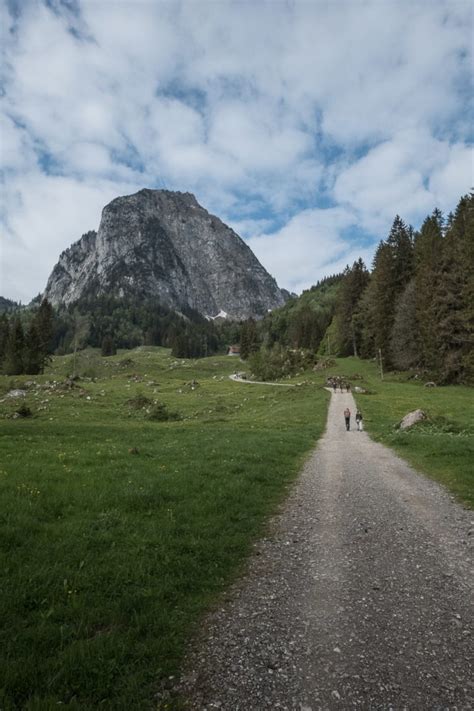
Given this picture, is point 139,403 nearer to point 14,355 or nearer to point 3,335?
point 14,355

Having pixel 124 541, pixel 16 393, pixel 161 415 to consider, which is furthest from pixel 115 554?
pixel 16 393

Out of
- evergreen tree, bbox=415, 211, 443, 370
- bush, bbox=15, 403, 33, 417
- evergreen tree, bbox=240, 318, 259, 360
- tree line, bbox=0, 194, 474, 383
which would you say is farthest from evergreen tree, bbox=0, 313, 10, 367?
evergreen tree, bbox=415, 211, 443, 370

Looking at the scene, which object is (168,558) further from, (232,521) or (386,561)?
(386,561)

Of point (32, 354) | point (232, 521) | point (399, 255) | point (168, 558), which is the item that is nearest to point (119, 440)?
point (232, 521)

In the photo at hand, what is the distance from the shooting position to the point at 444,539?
414 inches

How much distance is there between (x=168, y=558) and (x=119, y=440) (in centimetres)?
1835

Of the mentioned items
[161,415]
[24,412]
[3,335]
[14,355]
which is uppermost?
[3,335]

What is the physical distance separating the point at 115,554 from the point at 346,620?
4.79m

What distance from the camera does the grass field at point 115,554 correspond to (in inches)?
207

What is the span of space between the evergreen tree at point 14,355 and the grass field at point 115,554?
272ft

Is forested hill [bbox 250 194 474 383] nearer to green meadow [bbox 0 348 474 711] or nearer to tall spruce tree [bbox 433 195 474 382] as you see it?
tall spruce tree [bbox 433 195 474 382]

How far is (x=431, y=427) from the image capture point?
2895cm

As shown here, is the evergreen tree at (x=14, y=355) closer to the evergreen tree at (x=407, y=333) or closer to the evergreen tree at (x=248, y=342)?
the evergreen tree at (x=248, y=342)

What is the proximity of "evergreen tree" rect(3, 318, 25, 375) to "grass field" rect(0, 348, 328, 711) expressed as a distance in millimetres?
82862
